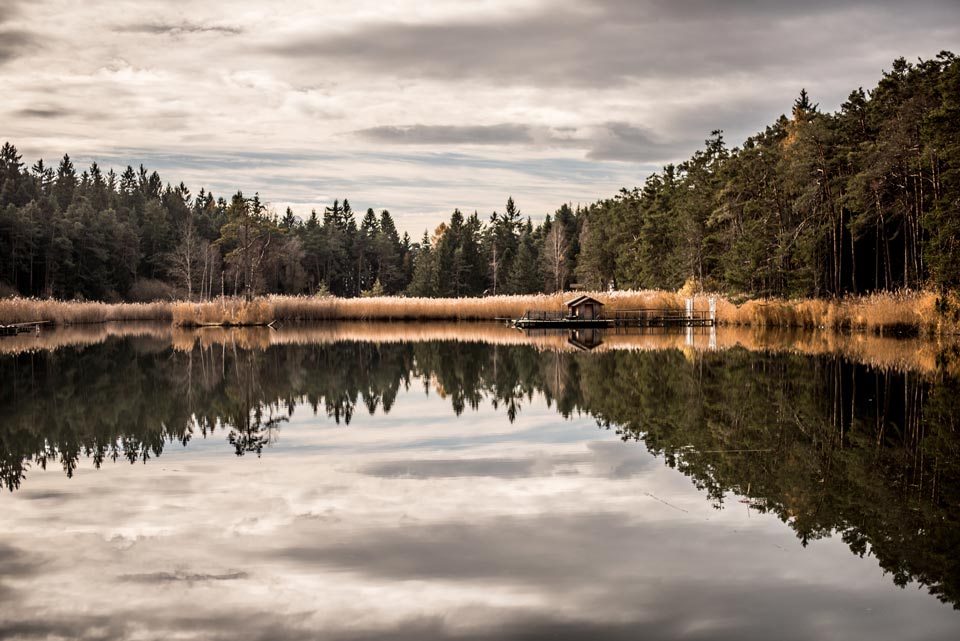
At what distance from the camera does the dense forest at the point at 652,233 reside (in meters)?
35.7

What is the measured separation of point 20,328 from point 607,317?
2995 cm

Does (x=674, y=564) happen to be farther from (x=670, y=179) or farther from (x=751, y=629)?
(x=670, y=179)

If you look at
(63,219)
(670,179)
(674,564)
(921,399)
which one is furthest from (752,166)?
(63,219)

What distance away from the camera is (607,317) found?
2007 inches

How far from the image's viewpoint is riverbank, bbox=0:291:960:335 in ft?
106

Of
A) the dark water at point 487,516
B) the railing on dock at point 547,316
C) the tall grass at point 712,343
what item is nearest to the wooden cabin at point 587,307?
the railing on dock at point 547,316

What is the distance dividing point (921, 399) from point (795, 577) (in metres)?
9.69

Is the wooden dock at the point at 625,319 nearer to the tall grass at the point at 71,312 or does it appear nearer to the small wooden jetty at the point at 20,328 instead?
the small wooden jetty at the point at 20,328

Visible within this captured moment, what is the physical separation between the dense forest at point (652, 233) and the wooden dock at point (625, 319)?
2794 millimetres

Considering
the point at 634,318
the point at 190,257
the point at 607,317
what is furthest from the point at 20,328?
the point at 190,257

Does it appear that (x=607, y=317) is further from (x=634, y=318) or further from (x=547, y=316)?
(x=547, y=316)

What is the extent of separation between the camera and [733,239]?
2208 inches

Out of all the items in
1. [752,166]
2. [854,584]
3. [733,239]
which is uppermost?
[752,166]

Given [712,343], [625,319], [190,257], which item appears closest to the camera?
[712,343]
